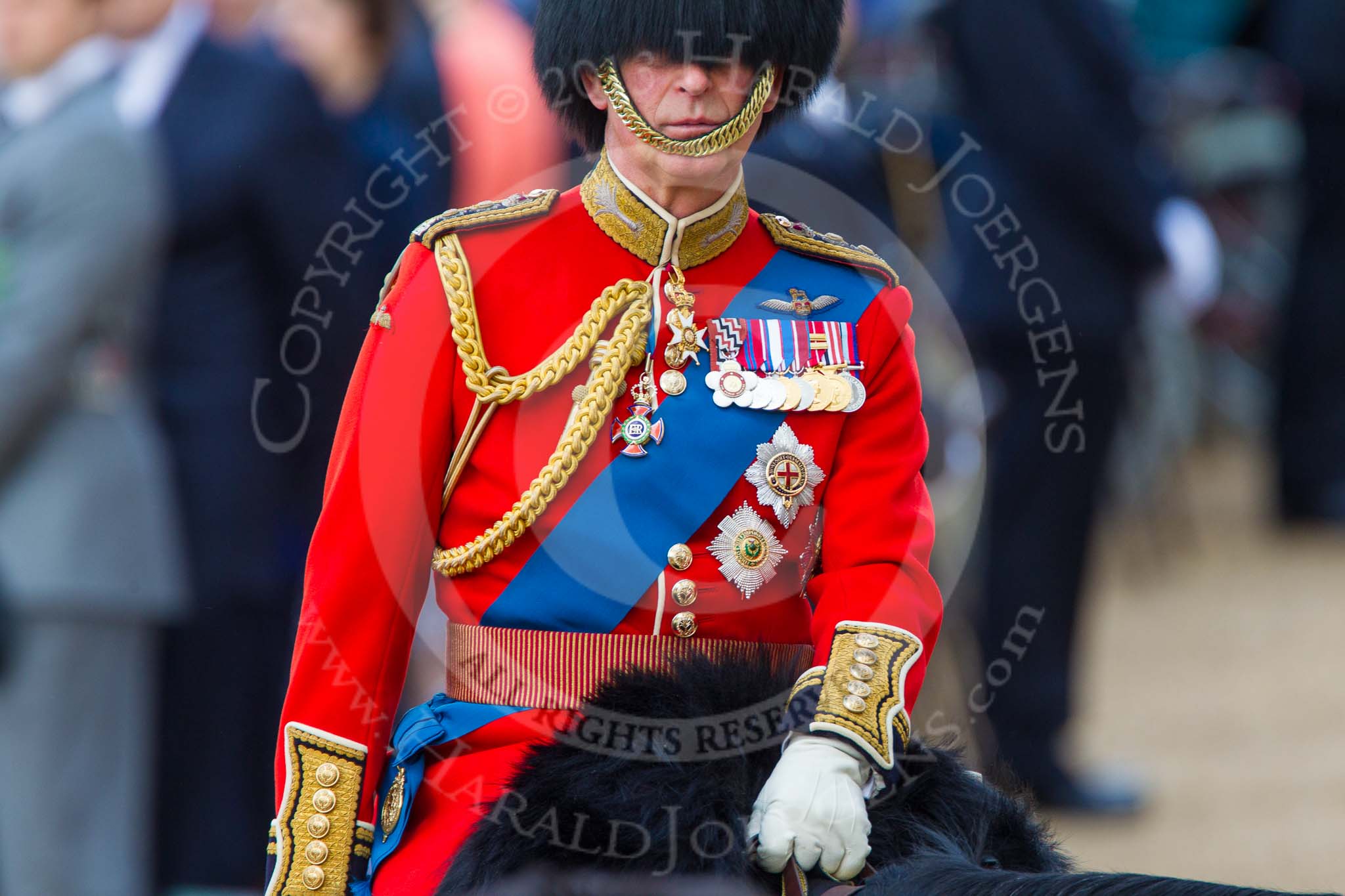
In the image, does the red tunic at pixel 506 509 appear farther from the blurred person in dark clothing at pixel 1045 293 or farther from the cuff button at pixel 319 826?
the blurred person in dark clothing at pixel 1045 293

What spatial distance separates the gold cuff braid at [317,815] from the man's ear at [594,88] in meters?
0.85

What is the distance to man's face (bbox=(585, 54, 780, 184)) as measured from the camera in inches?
89.3

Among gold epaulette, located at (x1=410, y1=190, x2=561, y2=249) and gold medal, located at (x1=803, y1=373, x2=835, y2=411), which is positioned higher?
gold epaulette, located at (x1=410, y1=190, x2=561, y2=249)

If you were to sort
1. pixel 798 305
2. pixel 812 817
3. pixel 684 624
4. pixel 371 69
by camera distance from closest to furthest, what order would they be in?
pixel 812 817 → pixel 684 624 → pixel 798 305 → pixel 371 69

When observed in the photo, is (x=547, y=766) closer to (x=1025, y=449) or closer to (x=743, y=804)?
(x=743, y=804)


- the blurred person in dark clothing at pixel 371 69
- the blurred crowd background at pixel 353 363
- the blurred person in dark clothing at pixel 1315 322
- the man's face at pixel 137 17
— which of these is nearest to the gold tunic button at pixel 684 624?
the blurred crowd background at pixel 353 363

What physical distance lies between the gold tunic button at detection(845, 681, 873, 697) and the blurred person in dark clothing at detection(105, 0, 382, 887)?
2639 mm

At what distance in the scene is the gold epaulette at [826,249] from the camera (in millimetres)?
2531

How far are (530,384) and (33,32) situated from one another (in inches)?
92.6

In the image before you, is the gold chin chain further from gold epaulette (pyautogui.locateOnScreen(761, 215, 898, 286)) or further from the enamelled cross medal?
gold epaulette (pyautogui.locateOnScreen(761, 215, 898, 286))

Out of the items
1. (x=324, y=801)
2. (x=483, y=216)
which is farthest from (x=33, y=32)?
(x=324, y=801)

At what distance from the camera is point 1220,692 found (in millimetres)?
6727

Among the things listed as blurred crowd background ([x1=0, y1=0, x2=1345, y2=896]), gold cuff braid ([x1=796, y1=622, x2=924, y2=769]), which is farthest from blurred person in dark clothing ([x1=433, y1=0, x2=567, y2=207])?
gold cuff braid ([x1=796, y1=622, x2=924, y2=769])

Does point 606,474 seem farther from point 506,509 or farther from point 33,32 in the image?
point 33,32
